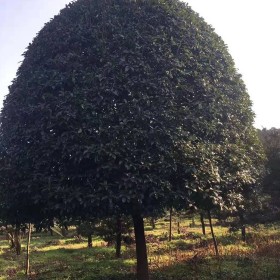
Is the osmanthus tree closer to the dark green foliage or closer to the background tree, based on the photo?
the dark green foliage

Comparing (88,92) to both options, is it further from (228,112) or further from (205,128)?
Answer: (228,112)

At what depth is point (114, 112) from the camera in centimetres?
1154

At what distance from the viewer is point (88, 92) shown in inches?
463

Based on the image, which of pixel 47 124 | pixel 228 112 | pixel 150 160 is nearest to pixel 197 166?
pixel 150 160

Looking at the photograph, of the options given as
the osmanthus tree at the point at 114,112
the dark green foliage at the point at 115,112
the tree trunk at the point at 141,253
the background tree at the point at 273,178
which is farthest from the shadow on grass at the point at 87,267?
the background tree at the point at 273,178

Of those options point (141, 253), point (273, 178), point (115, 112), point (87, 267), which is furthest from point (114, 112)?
point (273, 178)

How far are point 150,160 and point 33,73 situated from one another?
6.27 m

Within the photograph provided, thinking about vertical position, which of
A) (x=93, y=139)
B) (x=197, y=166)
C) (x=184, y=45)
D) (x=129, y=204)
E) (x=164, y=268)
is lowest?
(x=164, y=268)

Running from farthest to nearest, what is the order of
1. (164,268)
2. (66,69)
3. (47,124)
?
(164,268) < (66,69) < (47,124)

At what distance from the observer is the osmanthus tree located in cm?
1089

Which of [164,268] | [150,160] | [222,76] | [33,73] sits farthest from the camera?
[164,268]

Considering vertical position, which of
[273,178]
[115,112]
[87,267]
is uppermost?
[115,112]

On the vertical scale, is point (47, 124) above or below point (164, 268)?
above

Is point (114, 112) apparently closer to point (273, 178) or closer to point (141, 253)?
point (141, 253)
